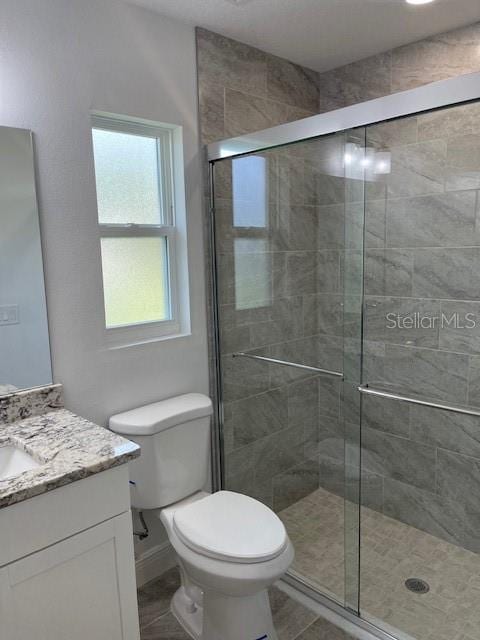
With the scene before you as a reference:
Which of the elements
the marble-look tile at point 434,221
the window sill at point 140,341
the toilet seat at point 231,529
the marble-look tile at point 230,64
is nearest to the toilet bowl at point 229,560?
the toilet seat at point 231,529

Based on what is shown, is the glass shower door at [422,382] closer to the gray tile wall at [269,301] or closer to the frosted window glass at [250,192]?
the gray tile wall at [269,301]

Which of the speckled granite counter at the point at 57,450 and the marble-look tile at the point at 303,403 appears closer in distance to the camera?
the speckled granite counter at the point at 57,450

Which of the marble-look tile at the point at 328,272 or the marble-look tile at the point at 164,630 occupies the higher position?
the marble-look tile at the point at 328,272

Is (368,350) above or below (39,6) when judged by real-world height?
below

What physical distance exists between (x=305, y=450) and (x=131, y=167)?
163 cm

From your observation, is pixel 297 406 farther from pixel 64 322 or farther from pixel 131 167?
pixel 131 167

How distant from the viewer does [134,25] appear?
1.95 m

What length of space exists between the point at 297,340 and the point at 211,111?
3.79ft


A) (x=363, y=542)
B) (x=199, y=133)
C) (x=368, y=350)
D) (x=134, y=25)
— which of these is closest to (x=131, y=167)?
(x=199, y=133)

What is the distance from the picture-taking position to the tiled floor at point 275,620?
189 cm

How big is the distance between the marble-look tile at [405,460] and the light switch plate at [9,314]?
1.71 meters

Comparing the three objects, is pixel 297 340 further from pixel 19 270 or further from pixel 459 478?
pixel 19 270

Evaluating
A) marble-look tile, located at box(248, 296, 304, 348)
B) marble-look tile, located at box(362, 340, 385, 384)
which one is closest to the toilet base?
marble-look tile, located at box(362, 340, 385, 384)

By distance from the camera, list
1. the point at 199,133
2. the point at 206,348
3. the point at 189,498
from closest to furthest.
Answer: the point at 189,498
the point at 199,133
the point at 206,348
